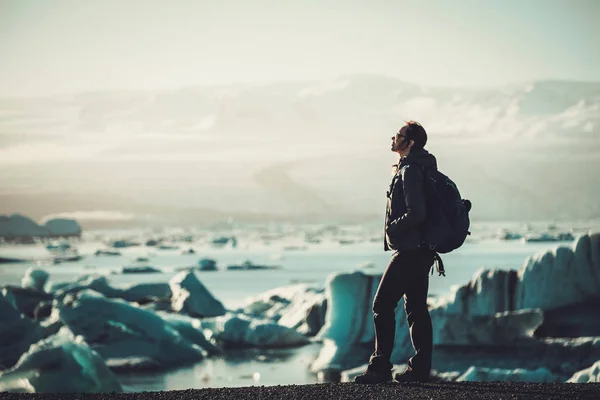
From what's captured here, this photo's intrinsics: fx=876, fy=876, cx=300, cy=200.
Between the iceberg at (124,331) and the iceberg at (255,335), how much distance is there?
0.74 metres

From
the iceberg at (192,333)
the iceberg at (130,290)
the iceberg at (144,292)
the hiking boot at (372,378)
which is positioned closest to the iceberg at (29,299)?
the iceberg at (130,290)

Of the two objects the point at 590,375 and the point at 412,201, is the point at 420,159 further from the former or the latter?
the point at 590,375

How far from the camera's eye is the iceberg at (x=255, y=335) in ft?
45.5

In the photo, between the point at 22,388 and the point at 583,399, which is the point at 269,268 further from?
the point at 583,399

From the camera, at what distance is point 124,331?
13.1m

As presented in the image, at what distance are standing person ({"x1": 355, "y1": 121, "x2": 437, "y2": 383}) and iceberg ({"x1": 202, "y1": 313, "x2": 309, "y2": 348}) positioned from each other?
9.34m

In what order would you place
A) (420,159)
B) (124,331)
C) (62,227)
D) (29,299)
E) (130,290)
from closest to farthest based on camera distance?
(420,159) < (124,331) < (29,299) < (130,290) < (62,227)

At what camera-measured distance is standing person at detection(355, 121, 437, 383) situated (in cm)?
437

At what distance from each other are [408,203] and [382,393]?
3.07ft

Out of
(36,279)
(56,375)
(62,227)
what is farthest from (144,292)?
(62,227)

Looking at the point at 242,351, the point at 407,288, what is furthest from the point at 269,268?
the point at 407,288

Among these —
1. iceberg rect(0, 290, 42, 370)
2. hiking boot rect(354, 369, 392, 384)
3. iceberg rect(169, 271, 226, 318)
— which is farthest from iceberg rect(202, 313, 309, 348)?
hiking boot rect(354, 369, 392, 384)

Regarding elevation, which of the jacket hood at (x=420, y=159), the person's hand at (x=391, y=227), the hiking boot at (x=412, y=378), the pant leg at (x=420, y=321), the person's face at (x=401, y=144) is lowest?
the hiking boot at (x=412, y=378)

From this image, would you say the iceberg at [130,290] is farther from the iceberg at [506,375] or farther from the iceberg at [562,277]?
the iceberg at [506,375]
